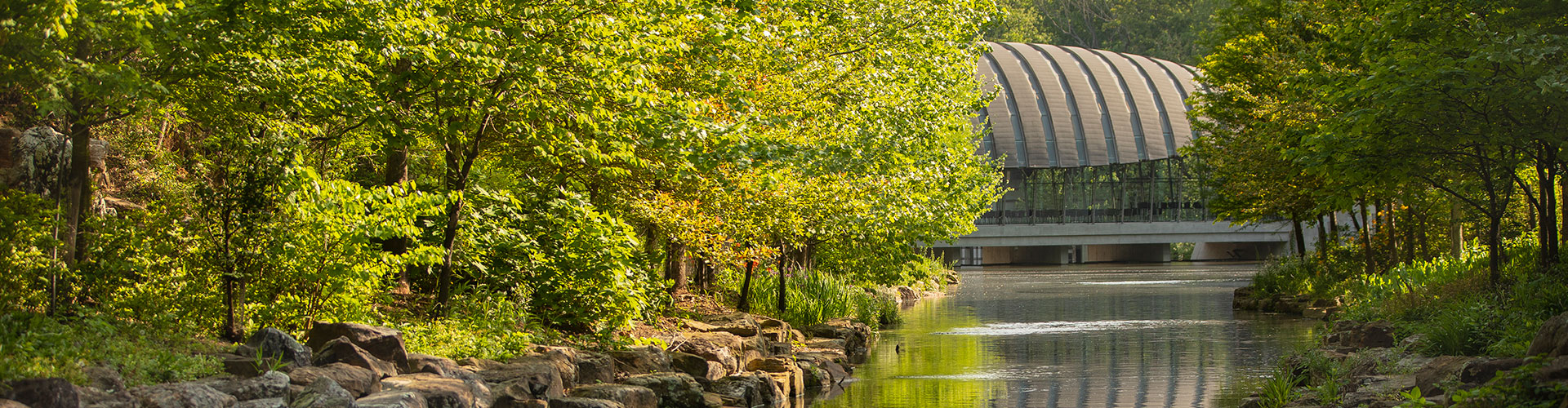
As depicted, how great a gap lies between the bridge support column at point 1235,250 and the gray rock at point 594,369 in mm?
66545

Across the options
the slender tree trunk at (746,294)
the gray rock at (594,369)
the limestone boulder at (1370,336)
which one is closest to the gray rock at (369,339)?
the gray rock at (594,369)

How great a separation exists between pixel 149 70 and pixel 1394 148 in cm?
1290

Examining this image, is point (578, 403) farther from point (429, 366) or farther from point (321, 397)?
point (321, 397)

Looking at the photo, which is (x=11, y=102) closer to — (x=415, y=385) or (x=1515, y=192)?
(x=415, y=385)

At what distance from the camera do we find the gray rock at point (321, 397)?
8.21m

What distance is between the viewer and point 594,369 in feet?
43.1

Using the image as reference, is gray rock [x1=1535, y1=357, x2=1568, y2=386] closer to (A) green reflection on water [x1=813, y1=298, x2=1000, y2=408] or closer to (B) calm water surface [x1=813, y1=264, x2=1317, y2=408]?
(B) calm water surface [x1=813, y1=264, x2=1317, y2=408]

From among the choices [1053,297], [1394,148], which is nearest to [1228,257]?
[1053,297]

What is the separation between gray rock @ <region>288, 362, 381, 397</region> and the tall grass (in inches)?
544

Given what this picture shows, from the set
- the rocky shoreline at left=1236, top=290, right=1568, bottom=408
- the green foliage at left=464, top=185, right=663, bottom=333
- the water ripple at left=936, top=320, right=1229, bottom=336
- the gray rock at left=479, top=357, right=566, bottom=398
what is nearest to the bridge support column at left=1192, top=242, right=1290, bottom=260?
the water ripple at left=936, top=320, right=1229, bottom=336

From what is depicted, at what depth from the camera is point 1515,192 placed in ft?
84.6

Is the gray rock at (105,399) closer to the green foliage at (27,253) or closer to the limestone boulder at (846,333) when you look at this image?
the green foliage at (27,253)

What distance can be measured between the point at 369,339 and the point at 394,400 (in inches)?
64.4

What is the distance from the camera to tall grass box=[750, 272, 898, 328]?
23141 millimetres
